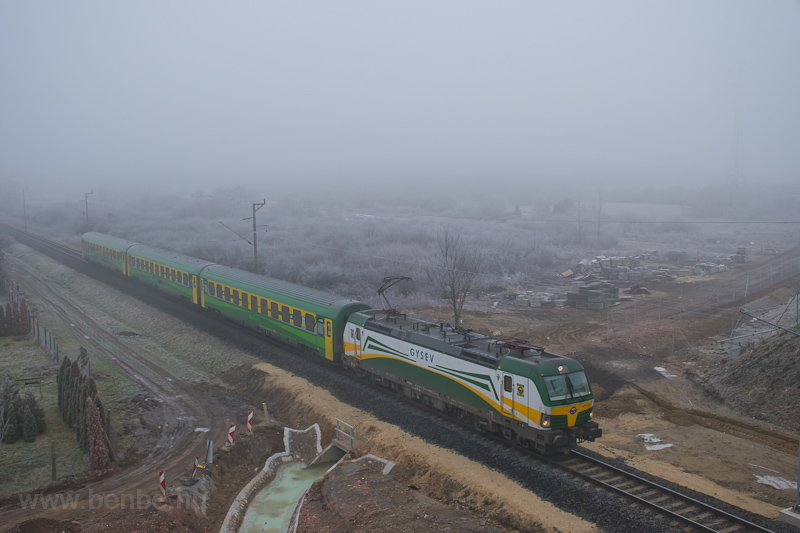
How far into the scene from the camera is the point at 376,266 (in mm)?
49781

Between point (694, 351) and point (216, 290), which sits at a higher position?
point (216, 290)

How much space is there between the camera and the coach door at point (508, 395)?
617 inches

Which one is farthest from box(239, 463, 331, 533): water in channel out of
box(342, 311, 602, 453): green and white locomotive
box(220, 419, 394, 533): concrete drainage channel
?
box(342, 311, 602, 453): green and white locomotive

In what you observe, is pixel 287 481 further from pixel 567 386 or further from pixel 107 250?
pixel 107 250

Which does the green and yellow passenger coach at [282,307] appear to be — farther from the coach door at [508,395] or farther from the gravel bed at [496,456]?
the coach door at [508,395]

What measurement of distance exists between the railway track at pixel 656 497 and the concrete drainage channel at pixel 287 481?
5.38 meters

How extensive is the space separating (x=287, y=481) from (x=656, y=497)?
34.7 feet

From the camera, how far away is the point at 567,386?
15320 mm

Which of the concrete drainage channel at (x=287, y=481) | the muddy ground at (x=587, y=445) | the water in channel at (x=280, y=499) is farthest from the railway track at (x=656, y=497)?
the water in channel at (x=280, y=499)

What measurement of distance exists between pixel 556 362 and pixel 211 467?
10.9 meters

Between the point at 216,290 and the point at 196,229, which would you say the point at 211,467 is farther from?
the point at 196,229

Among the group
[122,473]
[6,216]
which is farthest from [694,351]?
[6,216]

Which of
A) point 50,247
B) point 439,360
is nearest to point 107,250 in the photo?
point 50,247

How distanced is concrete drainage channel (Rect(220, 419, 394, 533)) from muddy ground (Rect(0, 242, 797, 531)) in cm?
55
